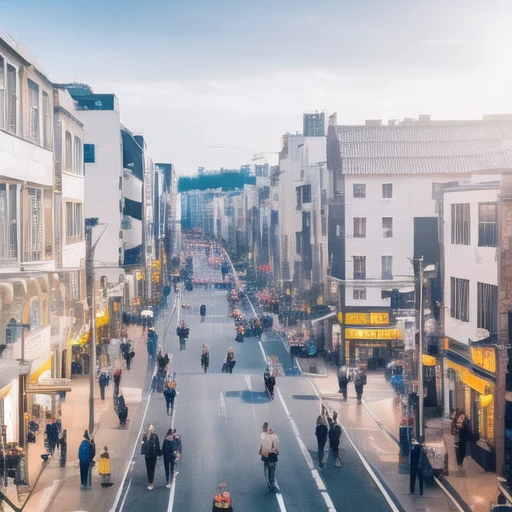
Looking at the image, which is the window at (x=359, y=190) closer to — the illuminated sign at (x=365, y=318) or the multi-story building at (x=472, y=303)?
the illuminated sign at (x=365, y=318)

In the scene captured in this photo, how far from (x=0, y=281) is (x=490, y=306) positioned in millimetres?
15027

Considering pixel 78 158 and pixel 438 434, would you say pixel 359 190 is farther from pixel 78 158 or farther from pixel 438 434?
pixel 438 434

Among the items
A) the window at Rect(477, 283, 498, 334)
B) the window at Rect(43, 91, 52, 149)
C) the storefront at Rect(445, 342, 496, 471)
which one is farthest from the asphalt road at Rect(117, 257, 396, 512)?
the window at Rect(43, 91, 52, 149)

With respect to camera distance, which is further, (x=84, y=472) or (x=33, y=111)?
(x=33, y=111)

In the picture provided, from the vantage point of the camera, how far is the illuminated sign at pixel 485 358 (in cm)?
2571

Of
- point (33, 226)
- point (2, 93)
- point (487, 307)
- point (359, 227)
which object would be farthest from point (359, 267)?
point (2, 93)

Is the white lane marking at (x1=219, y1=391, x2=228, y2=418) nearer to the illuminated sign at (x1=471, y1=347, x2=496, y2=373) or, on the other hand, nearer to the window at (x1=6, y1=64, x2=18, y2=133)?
the illuminated sign at (x1=471, y1=347, x2=496, y2=373)

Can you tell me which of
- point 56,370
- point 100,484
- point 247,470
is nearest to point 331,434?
point 247,470

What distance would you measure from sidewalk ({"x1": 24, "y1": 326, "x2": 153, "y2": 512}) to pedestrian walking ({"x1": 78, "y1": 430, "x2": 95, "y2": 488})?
0.31m

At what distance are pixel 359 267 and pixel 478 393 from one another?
83.7 feet

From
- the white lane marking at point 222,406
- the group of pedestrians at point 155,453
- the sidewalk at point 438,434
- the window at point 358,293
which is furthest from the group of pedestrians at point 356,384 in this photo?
the window at point 358,293

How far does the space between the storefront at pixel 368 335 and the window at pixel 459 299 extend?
20.2m

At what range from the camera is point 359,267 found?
2122 inches

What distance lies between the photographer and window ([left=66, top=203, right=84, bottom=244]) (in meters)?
37.4
